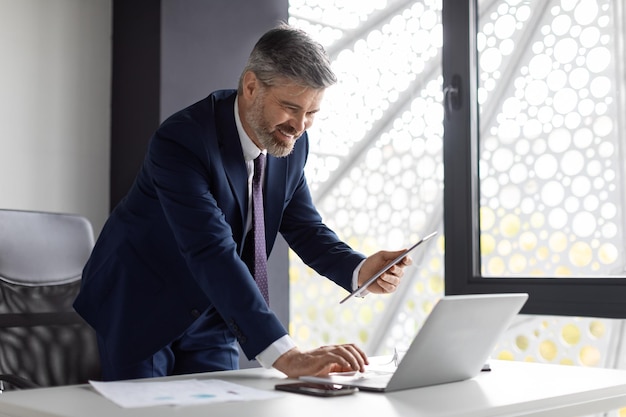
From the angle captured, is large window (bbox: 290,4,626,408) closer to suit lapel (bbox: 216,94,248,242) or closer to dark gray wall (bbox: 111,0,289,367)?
dark gray wall (bbox: 111,0,289,367)

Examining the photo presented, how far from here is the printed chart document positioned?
1303 mm

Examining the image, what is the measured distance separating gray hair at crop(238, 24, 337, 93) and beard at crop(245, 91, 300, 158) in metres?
0.06

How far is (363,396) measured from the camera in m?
1.40

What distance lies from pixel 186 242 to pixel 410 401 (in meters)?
0.66

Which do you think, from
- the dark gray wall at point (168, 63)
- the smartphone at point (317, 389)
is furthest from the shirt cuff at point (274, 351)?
the dark gray wall at point (168, 63)

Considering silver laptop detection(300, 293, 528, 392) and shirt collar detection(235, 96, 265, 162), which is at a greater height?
shirt collar detection(235, 96, 265, 162)

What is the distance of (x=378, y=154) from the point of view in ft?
14.0

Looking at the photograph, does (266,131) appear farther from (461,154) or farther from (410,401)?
(461,154)

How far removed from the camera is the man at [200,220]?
1888 mm

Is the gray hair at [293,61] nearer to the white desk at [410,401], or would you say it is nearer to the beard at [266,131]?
the beard at [266,131]

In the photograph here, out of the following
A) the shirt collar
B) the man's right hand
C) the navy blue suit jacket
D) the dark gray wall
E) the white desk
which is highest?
the dark gray wall

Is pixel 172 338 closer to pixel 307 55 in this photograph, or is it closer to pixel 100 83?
pixel 307 55

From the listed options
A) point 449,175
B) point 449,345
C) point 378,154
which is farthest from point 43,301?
point 378,154

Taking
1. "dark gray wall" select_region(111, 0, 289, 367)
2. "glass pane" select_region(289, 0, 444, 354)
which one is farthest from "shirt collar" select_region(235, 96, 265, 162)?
"glass pane" select_region(289, 0, 444, 354)
